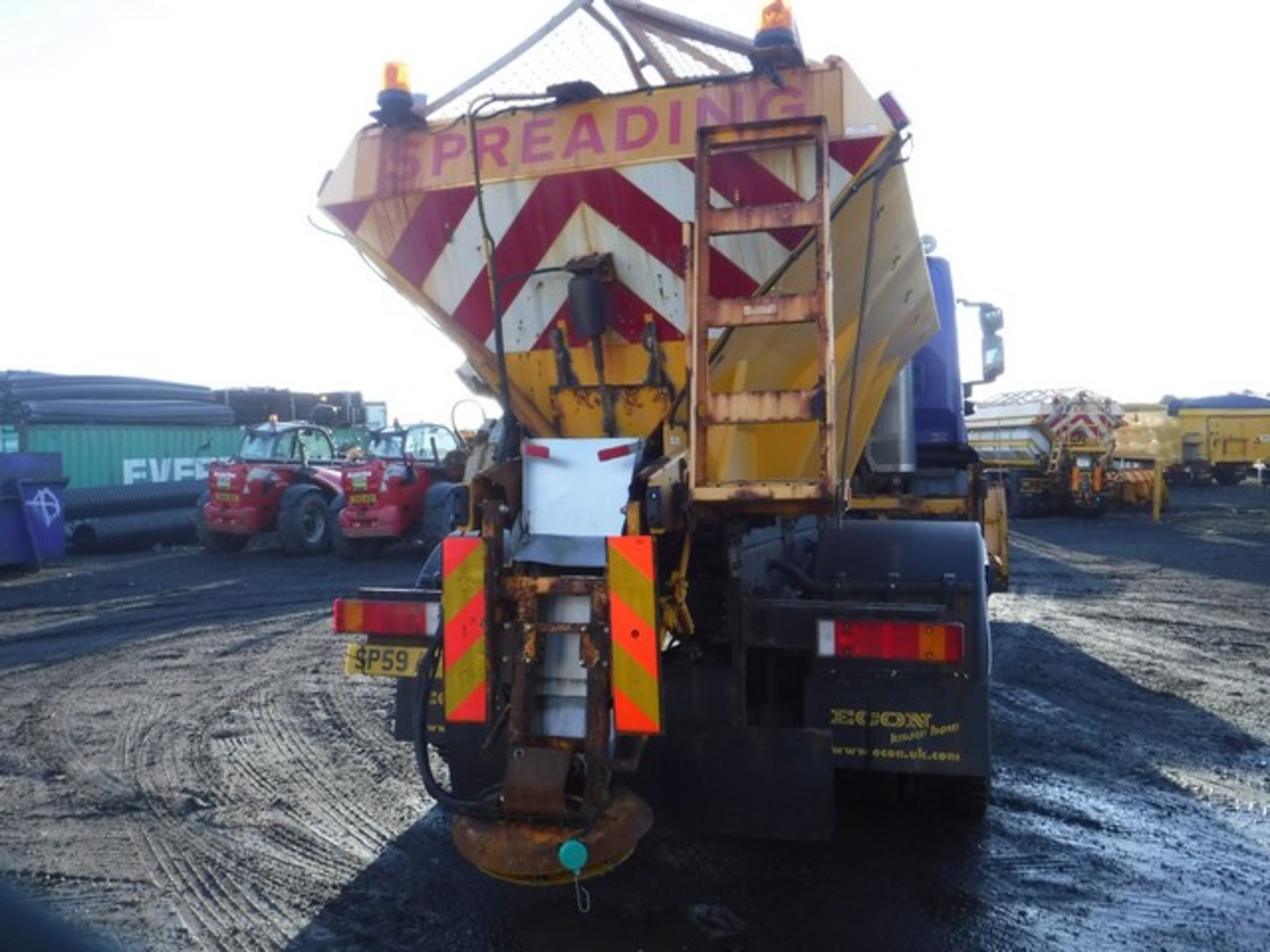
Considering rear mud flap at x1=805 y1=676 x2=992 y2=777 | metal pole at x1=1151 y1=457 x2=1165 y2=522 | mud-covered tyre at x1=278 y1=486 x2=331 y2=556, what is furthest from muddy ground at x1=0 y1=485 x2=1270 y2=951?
metal pole at x1=1151 y1=457 x2=1165 y2=522

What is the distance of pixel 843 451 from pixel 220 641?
21.4 ft

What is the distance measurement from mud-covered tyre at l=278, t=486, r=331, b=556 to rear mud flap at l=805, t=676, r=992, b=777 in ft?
42.3

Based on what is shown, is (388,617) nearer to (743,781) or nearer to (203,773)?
(743,781)

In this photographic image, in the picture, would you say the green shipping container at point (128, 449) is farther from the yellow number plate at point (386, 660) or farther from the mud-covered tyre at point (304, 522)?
the yellow number plate at point (386, 660)

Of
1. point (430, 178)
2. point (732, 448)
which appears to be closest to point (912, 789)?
point (732, 448)

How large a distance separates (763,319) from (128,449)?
1844 centimetres

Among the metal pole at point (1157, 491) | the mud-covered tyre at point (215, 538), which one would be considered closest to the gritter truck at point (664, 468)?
the mud-covered tyre at point (215, 538)

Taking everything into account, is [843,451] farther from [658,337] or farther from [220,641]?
[220,641]

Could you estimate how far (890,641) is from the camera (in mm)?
3822

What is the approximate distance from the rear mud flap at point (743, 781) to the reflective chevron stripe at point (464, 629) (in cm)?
78

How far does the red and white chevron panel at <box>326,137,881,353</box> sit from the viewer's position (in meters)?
3.78

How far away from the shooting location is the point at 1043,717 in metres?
6.25

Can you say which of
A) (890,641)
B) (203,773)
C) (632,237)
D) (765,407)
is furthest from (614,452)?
(203,773)

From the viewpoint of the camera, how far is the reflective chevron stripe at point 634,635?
3.26 meters
